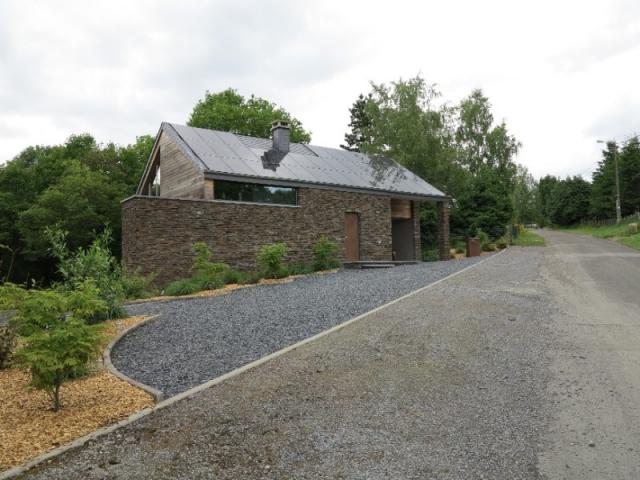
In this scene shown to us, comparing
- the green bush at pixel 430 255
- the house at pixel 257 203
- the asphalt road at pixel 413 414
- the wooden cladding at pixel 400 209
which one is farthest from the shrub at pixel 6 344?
the green bush at pixel 430 255

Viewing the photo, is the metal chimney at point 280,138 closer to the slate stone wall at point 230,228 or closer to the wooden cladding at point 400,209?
the slate stone wall at point 230,228

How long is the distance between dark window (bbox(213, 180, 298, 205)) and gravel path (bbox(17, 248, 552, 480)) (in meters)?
10.2

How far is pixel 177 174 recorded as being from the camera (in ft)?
56.9

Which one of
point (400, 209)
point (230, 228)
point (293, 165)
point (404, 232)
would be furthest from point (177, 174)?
point (404, 232)

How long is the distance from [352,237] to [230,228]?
600cm

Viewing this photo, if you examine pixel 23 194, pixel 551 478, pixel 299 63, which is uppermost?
pixel 299 63

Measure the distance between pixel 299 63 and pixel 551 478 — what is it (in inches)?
512

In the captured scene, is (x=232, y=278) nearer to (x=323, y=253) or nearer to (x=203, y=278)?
(x=203, y=278)

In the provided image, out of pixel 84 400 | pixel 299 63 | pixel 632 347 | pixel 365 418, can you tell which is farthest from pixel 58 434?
pixel 299 63

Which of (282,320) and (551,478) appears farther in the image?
(282,320)

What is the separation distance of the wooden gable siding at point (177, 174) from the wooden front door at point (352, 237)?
20.5 ft

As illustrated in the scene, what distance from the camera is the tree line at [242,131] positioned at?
25.9 meters

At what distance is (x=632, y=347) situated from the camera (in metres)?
5.61

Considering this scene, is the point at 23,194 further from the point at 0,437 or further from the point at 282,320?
the point at 0,437
